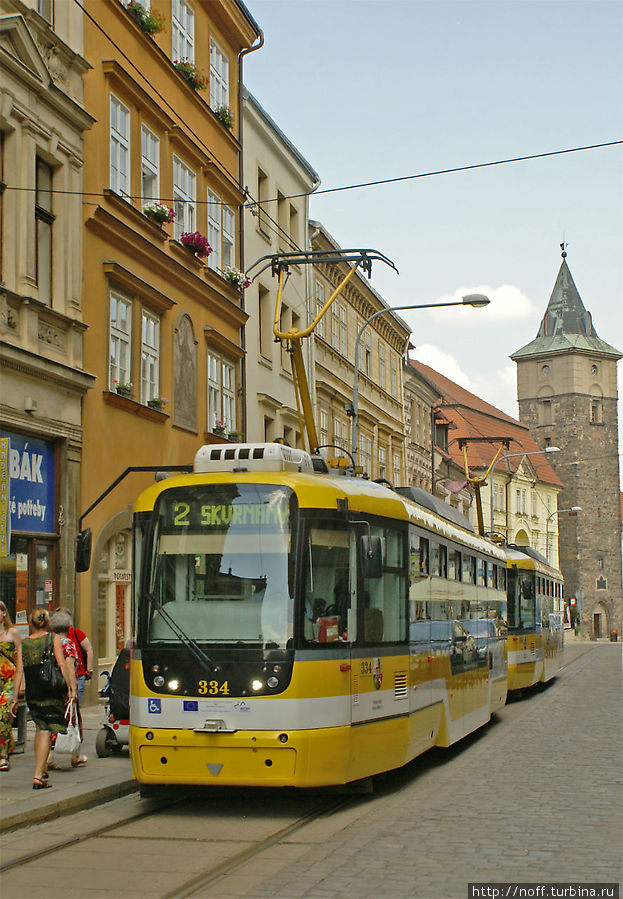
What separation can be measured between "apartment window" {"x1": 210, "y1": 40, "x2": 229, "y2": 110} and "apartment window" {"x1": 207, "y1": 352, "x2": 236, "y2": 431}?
5.66 meters

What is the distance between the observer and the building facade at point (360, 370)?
3759 cm

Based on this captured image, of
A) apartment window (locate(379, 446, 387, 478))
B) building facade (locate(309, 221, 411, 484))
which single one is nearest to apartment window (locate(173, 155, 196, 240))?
building facade (locate(309, 221, 411, 484))

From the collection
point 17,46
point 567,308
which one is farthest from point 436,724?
point 567,308

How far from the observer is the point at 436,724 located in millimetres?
13438

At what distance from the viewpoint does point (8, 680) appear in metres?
12.4

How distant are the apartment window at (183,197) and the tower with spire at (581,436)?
76.8 m

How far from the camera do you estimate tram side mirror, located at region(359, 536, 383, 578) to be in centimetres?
1039

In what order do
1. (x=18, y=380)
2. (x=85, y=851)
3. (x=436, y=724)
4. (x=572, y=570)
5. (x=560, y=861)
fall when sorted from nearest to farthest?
(x=560, y=861), (x=85, y=851), (x=436, y=724), (x=18, y=380), (x=572, y=570)

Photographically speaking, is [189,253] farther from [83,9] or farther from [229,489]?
[229,489]

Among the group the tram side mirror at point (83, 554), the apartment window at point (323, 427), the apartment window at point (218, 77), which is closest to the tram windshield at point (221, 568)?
the tram side mirror at point (83, 554)

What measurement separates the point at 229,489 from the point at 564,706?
14.2 metres

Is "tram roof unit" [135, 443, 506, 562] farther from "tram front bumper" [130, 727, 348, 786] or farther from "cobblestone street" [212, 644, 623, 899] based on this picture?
"cobblestone street" [212, 644, 623, 899]

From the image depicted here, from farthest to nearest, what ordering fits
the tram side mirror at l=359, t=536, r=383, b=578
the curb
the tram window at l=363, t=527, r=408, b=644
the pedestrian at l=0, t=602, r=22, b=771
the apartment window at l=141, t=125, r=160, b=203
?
the apartment window at l=141, t=125, r=160, b=203
the pedestrian at l=0, t=602, r=22, b=771
the tram window at l=363, t=527, r=408, b=644
the tram side mirror at l=359, t=536, r=383, b=578
the curb

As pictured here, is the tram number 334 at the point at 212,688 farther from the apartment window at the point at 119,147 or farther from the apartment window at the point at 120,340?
the apartment window at the point at 119,147
